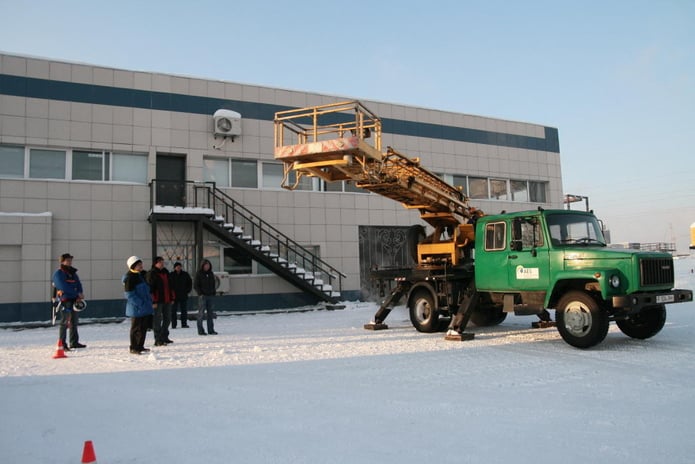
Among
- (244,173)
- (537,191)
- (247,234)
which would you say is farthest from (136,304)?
(537,191)

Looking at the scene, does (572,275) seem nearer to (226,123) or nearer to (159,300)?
(159,300)

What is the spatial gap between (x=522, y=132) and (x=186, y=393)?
22918mm

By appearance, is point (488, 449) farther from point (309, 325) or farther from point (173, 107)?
point (173, 107)

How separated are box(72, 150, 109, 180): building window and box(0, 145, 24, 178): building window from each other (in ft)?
4.83

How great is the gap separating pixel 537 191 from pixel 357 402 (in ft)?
74.4

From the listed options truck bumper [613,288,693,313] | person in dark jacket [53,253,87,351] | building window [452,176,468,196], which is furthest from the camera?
building window [452,176,468,196]

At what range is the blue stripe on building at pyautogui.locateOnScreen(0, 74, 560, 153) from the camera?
665 inches

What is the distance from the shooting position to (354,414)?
18.1 feet

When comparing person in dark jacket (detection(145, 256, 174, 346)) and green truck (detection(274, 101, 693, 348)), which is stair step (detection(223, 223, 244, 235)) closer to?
person in dark jacket (detection(145, 256, 174, 346))

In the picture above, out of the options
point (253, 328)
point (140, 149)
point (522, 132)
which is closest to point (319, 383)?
point (253, 328)

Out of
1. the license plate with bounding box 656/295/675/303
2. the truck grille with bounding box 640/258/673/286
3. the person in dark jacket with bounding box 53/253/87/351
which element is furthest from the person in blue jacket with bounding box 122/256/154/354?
the license plate with bounding box 656/295/675/303

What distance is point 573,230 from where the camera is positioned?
34.2 feet

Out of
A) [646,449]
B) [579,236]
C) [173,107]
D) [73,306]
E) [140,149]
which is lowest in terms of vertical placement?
[646,449]

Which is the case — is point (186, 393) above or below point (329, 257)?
below
